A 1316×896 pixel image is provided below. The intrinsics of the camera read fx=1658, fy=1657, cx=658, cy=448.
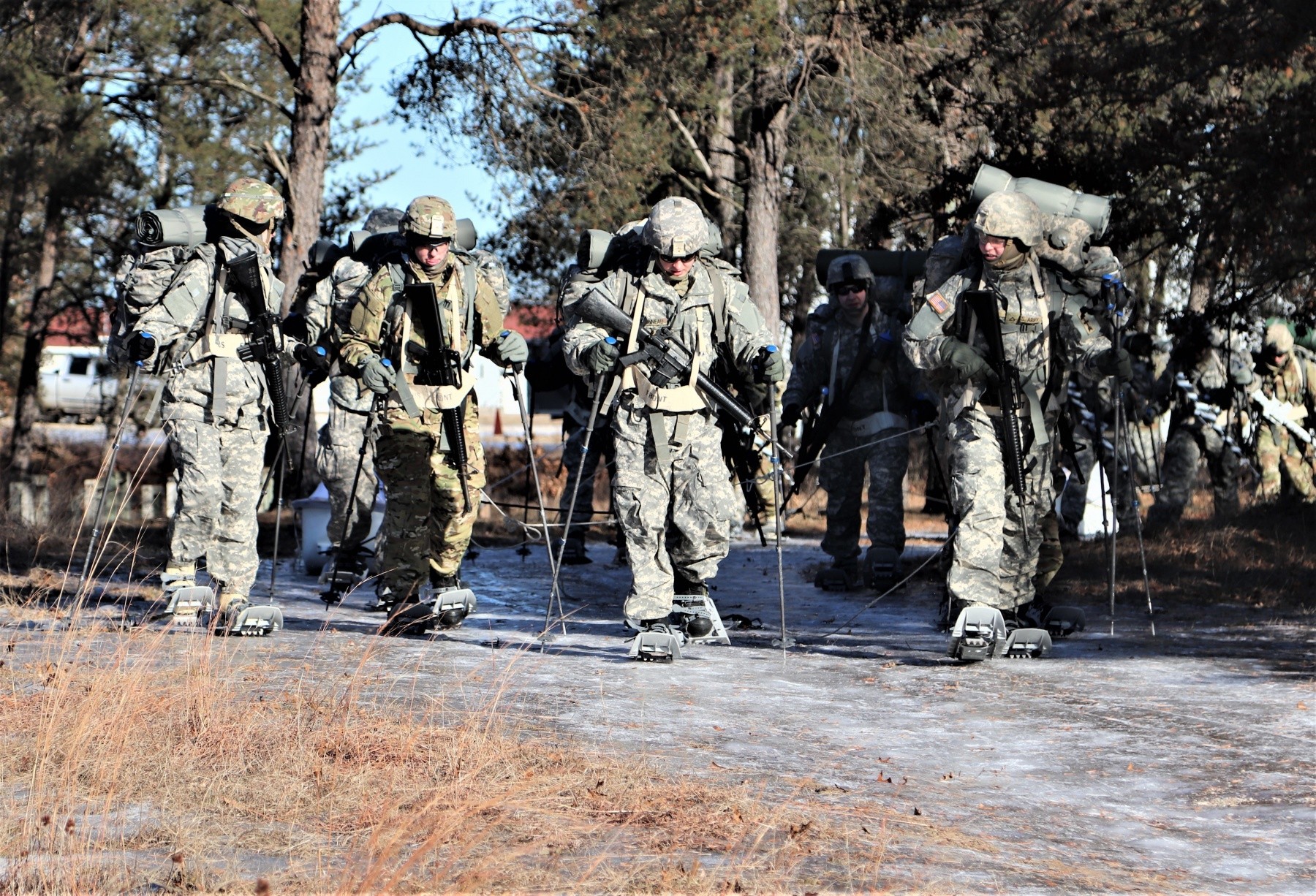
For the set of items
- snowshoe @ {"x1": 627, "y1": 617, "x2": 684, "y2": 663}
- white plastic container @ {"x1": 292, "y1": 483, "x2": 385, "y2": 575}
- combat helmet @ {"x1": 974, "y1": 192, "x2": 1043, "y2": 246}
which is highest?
combat helmet @ {"x1": 974, "y1": 192, "x2": 1043, "y2": 246}

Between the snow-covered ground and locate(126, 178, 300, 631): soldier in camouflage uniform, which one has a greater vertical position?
locate(126, 178, 300, 631): soldier in camouflage uniform

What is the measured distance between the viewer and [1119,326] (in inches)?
347

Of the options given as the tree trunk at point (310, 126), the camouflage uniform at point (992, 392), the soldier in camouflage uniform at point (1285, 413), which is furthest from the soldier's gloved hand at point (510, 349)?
the soldier in camouflage uniform at point (1285, 413)

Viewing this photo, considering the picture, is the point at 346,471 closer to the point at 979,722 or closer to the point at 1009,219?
the point at 1009,219

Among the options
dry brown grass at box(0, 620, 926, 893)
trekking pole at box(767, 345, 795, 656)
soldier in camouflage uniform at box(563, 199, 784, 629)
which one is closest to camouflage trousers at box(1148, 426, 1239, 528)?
trekking pole at box(767, 345, 795, 656)

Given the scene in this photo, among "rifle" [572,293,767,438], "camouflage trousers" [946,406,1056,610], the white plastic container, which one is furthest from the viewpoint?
the white plastic container

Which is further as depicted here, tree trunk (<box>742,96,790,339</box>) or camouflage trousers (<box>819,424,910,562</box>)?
tree trunk (<box>742,96,790,339</box>)

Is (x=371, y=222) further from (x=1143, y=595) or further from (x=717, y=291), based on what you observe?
(x=1143, y=595)

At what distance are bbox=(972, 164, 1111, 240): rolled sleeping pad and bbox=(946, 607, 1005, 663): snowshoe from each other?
2176 millimetres

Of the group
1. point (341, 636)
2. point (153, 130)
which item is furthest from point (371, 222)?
point (153, 130)

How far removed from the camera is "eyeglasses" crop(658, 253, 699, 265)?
8.39 metres

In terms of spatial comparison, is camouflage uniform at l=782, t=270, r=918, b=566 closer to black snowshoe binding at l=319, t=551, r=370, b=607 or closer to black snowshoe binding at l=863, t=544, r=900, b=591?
black snowshoe binding at l=863, t=544, r=900, b=591

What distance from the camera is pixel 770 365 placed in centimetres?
852

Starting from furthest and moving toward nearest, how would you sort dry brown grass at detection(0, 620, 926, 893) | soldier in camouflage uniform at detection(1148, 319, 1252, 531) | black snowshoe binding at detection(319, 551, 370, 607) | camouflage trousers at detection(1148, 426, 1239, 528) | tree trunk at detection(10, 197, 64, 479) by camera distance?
tree trunk at detection(10, 197, 64, 479) < camouflage trousers at detection(1148, 426, 1239, 528) < soldier in camouflage uniform at detection(1148, 319, 1252, 531) < black snowshoe binding at detection(319, 551, 370, 607) < dry brown grass at detection(0, 620, 926, 893)
